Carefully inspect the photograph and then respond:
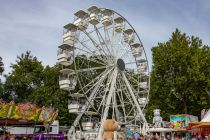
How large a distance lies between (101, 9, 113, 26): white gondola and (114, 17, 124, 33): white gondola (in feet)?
4.57

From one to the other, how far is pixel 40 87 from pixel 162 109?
66.5 feet

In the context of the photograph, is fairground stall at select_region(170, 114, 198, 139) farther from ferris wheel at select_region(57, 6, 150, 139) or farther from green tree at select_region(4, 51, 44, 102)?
green tree at select_region(4, 51, 44, 102)

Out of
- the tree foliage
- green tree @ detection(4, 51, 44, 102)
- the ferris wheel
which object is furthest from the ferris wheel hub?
green tree @ detection(4, 51, 44, 102)

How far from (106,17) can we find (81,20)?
3.20 metres

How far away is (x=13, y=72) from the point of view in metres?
62.1

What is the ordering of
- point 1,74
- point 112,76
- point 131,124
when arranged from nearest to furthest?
1. point 112,76
2. point 131,124
3. point 1,74

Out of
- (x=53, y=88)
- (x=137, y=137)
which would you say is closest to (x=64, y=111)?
(x=53, y=88)

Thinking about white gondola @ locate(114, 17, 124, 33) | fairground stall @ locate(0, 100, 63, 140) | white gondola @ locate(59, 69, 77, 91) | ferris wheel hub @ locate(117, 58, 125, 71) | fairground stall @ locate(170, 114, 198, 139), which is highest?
white gondola @ locate(114, 17, 124, 33)

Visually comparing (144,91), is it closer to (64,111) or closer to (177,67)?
(177,67)

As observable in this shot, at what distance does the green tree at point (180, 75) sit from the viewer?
153 feet

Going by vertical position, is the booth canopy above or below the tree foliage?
below

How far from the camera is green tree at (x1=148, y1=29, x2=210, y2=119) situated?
153 ft

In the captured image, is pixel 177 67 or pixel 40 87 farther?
pixel 40 87

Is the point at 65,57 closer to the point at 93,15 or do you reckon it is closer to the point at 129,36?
the point at 93,15
